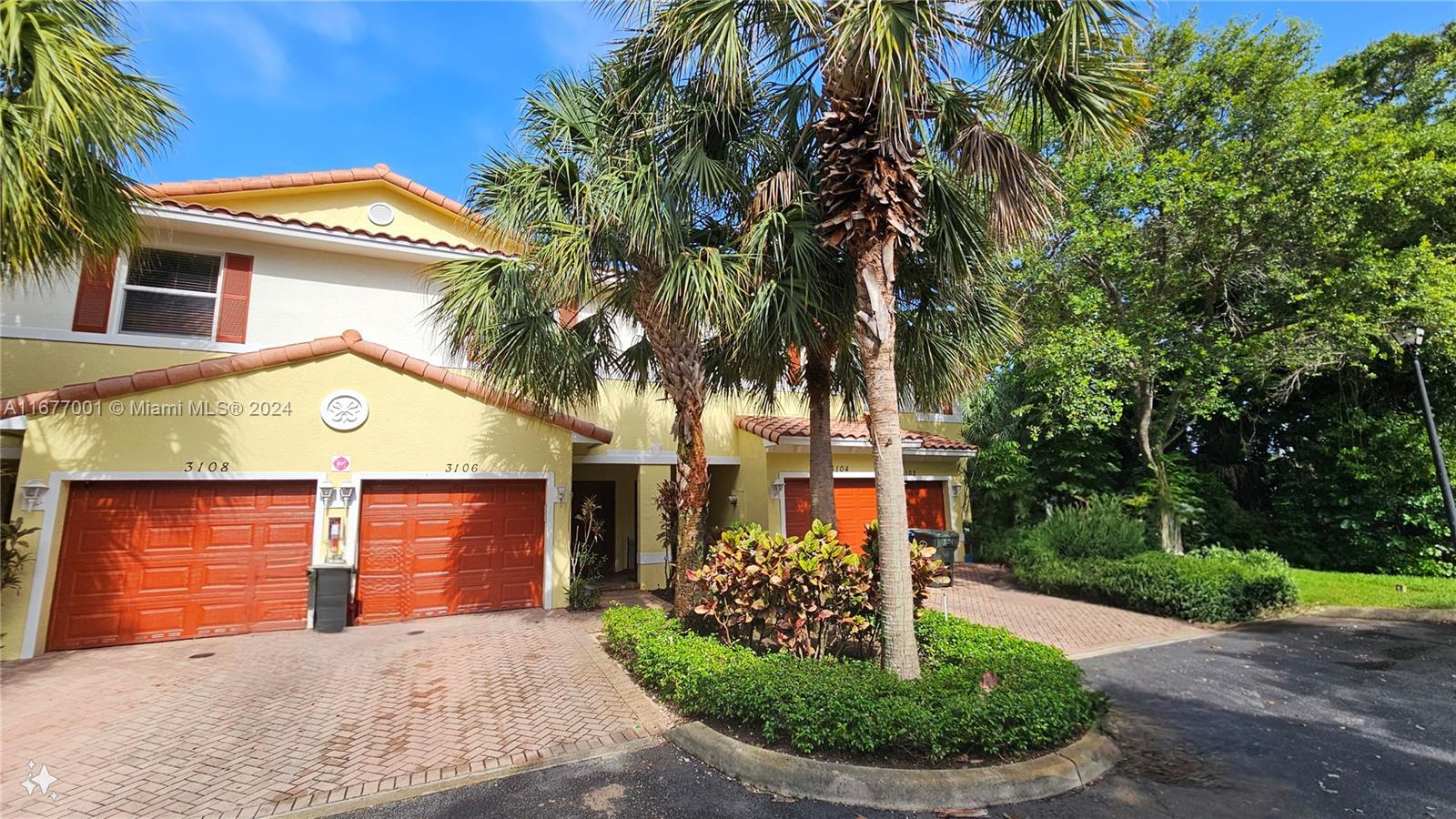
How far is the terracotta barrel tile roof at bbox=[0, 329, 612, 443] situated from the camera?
8203 millimetres

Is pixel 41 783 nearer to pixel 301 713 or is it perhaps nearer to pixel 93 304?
pixel 301 713

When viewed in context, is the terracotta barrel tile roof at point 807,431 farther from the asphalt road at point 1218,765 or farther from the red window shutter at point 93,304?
the red window shutter at point 93,304

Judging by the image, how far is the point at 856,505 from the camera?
15117 millimetres

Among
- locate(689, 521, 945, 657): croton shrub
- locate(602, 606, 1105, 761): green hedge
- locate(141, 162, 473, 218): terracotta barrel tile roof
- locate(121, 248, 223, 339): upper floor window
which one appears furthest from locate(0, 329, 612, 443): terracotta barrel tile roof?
locate(602, 606, 1105, 761): green hedge

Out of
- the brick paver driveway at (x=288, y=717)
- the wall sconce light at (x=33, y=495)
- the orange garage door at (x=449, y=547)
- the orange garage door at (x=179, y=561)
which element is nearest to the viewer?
the brick paver driveway at (x=288, y=717)

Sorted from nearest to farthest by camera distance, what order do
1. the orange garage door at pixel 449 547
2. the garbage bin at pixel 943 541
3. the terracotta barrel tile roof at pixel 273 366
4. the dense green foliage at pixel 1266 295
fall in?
the terracotta barrel tile roof at pixel 273 366
the orange garage door at pixel 449 547
the dense green foliage at pixel 1266 295
the garbage bin at pixel 943 541

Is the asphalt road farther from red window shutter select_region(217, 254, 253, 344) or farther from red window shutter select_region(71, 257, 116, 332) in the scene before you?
red window shutter select_region(71, 257, 116, 332)

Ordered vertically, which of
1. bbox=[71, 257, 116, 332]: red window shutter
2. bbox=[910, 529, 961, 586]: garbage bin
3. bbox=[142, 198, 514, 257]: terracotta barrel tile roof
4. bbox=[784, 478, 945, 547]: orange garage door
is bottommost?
bbox=[910, 529, 961, 586]: garbage bin

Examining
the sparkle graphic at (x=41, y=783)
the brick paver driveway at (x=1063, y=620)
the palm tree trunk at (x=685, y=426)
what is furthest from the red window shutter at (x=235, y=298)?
the brick paver driveway at (x=1063, y=620)

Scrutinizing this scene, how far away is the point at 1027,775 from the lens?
4.44 meters

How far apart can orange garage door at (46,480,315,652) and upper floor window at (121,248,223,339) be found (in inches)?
123

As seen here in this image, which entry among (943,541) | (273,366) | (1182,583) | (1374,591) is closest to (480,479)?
(273,366)

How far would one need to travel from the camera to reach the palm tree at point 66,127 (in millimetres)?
5418

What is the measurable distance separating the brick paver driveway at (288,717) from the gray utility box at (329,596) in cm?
39
